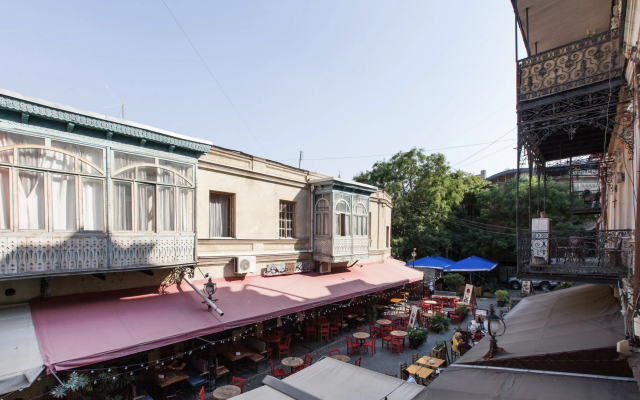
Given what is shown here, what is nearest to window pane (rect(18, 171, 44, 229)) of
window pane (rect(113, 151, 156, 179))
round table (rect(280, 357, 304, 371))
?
window pane (rect(113, 151, 156, 179))

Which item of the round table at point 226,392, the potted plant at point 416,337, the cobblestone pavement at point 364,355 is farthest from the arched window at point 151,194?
the potted plant at point 416,337

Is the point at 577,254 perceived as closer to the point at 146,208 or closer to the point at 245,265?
the point at 245,265

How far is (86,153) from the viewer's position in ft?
25.4

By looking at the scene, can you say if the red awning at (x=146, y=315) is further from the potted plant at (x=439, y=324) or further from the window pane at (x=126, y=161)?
the potted plant at (x=439, y=324)

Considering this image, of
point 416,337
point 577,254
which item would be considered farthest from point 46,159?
point 416,337

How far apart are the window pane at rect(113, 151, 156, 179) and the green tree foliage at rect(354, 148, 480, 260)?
23.0 metres

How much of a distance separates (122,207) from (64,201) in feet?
3.97

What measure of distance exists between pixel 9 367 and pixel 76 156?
448 centimetres

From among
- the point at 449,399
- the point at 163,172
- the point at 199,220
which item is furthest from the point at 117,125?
the point at 449,399

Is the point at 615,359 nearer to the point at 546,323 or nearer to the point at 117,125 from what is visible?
the point at 546,323

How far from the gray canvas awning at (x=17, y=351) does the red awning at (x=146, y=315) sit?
140 millimetres

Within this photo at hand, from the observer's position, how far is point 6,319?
6441 millimetres

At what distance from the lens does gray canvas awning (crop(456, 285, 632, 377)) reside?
5.16m

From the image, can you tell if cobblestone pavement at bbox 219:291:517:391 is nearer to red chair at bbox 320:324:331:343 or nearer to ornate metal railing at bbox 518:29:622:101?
red chair at bbox 320:324:331:343
